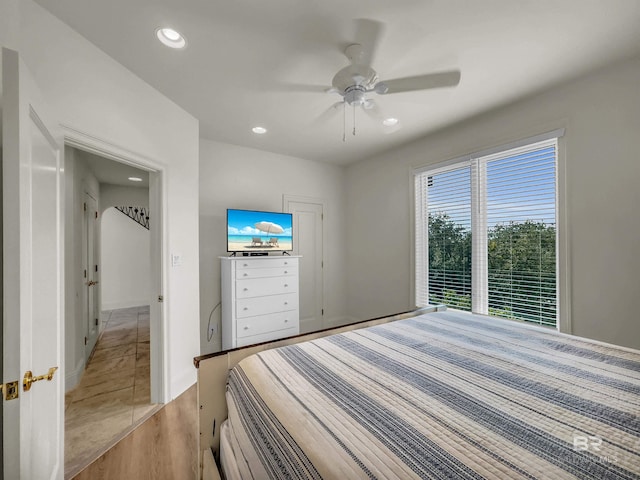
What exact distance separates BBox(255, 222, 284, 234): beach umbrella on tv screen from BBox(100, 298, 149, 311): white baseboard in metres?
4.32

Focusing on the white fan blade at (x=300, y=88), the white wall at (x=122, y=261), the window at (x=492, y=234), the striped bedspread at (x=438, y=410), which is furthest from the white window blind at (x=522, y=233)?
the white wall at (x=122, y=261)

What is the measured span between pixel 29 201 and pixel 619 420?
201 centimetres

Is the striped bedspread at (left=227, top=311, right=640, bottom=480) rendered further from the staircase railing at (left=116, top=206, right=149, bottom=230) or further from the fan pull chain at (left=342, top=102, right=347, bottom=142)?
the staircase railing at (left=116, top=206, right=149, bottom=230)

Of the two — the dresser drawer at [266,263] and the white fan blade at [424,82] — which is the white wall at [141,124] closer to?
the dresser drawer at [266,263]

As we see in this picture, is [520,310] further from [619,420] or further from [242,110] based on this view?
[242,110]

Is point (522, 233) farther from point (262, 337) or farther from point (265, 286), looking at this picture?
point (262, 337)

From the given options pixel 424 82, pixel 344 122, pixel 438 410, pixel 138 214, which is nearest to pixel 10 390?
pixel 438 410

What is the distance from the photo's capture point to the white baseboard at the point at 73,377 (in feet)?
8.13

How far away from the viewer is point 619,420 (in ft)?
2.75

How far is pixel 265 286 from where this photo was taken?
3.18 m

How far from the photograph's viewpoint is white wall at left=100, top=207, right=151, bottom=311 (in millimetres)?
5637

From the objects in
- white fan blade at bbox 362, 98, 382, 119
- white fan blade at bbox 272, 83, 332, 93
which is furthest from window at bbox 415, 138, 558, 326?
white fan blade at bbox 272, 83, 332, 93

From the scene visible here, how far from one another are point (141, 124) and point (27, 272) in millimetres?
1654

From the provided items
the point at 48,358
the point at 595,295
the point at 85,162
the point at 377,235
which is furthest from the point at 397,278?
the point at 85,162
